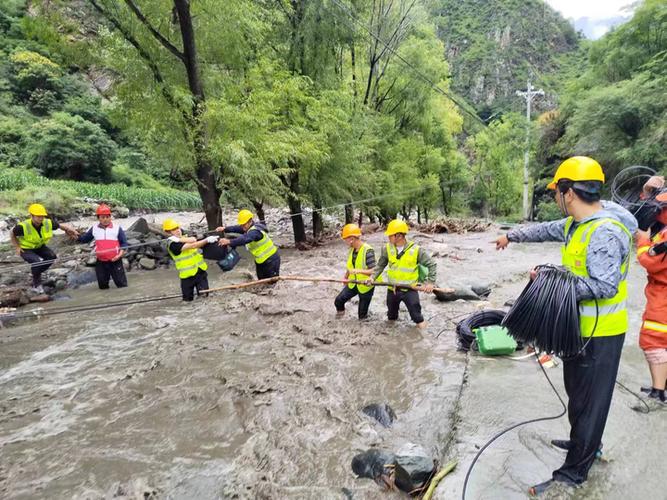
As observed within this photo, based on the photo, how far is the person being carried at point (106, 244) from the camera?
8.93m

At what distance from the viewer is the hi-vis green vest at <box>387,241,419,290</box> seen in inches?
235

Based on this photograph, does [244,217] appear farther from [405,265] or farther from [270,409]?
[270,409]

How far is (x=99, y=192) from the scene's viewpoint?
25781 mm

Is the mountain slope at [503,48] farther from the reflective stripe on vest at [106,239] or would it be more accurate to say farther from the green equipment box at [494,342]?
the green equipment box at [494,342]

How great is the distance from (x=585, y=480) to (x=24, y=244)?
10691 millimetres

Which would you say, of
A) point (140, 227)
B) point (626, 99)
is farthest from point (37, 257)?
point (626, 99)

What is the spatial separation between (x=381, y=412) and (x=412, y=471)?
1146mm

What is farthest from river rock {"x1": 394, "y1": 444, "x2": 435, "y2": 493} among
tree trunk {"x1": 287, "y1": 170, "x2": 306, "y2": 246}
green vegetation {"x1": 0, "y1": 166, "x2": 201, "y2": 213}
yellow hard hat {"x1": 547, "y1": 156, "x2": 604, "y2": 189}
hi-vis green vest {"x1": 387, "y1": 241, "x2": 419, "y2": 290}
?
green vegetation {"x1": 0, "y1": 166, "x2": 201, "y2": 213}

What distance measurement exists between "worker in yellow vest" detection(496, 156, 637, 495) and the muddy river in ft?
1.98

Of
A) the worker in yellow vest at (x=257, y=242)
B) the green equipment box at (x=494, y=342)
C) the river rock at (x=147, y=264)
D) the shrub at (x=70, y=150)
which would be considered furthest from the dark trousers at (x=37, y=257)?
the shrub at (x=70, y=150)

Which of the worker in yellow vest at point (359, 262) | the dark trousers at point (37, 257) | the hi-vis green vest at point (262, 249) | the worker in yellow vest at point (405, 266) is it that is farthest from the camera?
the dark trousers at point (37, 257)

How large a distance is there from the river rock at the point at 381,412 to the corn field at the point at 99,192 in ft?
82.5

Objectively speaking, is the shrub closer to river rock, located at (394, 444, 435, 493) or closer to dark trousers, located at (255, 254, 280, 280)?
dark trousers, located at (255, 254, 280, 280)

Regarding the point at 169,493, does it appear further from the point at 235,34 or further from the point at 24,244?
the point at 235,34
